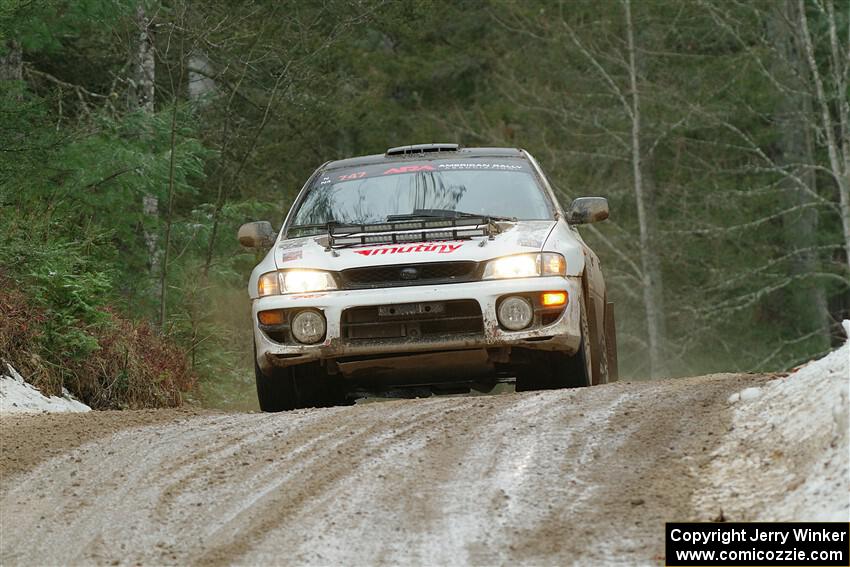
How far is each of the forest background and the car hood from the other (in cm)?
663

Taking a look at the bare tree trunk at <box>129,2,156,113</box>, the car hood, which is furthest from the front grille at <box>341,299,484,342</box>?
the bare tree trunk at <box>129,2,156,113</box>

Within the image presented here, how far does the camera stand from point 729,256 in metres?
34.5

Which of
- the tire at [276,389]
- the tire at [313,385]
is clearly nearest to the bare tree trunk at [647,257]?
the tire at [313,385]

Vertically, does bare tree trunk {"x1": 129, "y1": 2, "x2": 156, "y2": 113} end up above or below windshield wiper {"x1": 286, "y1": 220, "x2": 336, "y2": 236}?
above

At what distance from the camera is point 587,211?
10.3 m

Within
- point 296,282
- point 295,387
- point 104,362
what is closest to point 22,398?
point 104,362

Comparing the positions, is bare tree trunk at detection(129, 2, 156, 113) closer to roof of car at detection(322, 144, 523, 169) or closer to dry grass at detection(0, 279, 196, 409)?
dry grass at detection(0, 279, 196, 409)

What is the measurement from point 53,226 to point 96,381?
2.34m

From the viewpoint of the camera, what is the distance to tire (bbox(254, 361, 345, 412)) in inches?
374

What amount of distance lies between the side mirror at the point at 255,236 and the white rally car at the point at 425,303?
15 cm

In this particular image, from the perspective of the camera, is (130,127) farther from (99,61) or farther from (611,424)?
(611,424)

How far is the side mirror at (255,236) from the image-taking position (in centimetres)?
1020

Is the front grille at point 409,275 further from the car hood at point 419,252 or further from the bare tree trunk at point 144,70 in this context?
the bare tree trunk at point 144,70

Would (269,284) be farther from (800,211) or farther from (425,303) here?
(800,211)
